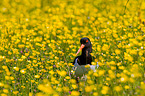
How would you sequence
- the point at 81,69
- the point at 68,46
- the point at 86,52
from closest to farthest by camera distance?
the point at 81,69 < the point at 86,52 < the point at 68,46

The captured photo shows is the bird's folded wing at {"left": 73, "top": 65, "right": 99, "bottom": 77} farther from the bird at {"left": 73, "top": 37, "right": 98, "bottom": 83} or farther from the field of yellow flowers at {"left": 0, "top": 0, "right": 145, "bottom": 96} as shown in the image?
the field of yellow flowers at {"left": 0, "top": 0, "right": 145, "bottom": 96}

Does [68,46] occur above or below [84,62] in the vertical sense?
above

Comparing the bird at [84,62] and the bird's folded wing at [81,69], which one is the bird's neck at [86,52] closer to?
the bird at [84,62]

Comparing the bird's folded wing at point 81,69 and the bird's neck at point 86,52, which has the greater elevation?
the bird's neck at point 86,52

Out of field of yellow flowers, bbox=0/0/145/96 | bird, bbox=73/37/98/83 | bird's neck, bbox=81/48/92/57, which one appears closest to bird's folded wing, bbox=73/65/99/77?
bird, bbox=73/37/98/83

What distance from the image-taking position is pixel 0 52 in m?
5.40

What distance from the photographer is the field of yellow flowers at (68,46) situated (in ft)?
10.7

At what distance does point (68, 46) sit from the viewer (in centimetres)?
584

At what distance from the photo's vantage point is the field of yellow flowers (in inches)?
128

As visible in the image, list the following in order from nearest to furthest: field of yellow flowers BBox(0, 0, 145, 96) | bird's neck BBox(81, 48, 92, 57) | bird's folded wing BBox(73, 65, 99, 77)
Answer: field of yellow flowers BBox(0, 0, 145, 96)
bird's folded wing BBox(73, 65, 99, 77)
bird's neck BBox(81, 48, 92, 57)

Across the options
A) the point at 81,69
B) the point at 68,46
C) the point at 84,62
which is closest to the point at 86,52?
the point at 84,62

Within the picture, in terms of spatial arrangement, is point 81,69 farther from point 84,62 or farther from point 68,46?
point 68,46

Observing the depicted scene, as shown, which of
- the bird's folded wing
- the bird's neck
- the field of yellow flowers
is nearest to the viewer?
the field of yellow flowers

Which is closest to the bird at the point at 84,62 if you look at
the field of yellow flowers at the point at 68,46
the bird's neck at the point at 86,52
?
the bird's neck at the point at 86,52
